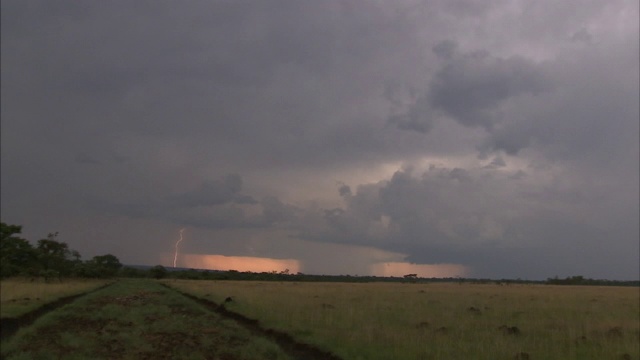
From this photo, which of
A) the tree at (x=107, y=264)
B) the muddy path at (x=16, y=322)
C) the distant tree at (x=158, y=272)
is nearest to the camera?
the muddy path at (x=16, y=322)

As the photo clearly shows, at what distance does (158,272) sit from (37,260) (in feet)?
187

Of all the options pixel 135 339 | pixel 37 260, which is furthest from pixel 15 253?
pixel 135 339

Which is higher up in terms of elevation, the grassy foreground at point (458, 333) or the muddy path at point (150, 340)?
the grassy foreground at point (458, 333)

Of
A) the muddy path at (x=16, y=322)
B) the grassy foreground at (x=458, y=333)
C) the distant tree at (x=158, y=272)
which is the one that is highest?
the distant tree at (x=158, y=272)

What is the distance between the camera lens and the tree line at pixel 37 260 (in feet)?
264

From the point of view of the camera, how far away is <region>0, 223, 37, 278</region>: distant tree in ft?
264

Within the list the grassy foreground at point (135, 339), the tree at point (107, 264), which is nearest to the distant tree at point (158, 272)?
the tree at point (107, 264)

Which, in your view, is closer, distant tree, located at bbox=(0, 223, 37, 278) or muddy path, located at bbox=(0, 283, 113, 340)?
muddy path, located at bbox=(0, 283, 113, 340)

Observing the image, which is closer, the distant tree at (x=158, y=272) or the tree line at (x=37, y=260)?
the tree line at (x=37, y=260)

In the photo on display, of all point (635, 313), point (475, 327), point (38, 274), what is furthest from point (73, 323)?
point (38, 274)

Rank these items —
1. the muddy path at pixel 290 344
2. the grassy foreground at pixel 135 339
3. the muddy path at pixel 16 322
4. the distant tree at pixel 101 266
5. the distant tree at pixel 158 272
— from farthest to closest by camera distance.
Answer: the distant tree at pixel 158 272 < the distant tree at pixel 101 266 < the muddy path at pixel 16 322 < the muddy path at pixel 290 344 < the grassy foreground at pixel 135 339

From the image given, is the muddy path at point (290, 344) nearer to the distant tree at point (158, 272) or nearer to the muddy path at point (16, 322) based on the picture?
the muddy path at point (16, 322)

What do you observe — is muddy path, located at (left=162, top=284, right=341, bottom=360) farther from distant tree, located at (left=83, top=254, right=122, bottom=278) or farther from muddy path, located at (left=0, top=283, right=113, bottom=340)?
distant tree, located at (left=83, top=254, right=122, bottom=278)

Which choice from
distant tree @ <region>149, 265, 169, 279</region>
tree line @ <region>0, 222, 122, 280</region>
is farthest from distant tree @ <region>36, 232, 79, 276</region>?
distant tree @ <region>149, 265, 169, 279</region>
